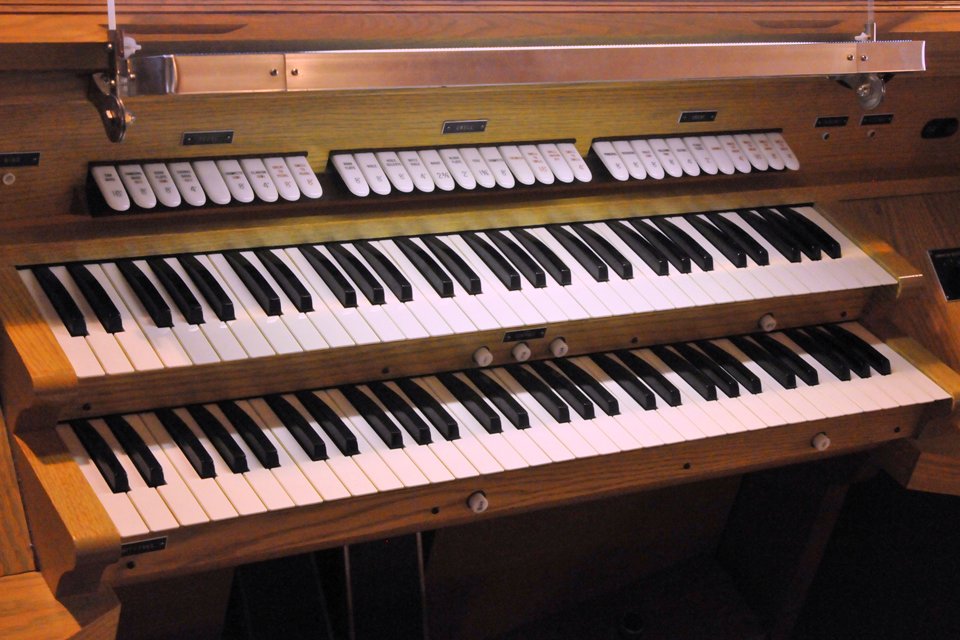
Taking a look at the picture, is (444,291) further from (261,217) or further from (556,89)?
(556,89)

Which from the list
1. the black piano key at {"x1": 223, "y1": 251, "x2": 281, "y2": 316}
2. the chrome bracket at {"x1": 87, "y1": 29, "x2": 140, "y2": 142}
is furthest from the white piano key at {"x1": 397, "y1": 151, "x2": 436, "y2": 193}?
the chrome bracket at {"x1": 87, "y1": 29, "x2": 140, "y2": 142}

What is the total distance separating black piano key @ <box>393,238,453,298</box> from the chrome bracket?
22.6 inches

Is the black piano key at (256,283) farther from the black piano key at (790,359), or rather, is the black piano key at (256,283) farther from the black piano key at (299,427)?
the black piano key at (790,359)

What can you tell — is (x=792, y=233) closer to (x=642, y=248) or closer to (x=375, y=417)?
(x=642, y=248)

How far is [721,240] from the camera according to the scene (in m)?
2.44

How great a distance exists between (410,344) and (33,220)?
658 mm

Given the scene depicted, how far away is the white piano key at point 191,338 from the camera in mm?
1877

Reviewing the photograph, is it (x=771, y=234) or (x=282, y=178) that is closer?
(x=282, y=178)

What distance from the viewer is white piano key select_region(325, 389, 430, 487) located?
6.22ft

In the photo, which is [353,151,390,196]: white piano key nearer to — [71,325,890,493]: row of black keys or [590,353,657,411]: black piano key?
[71,325,890,493]: row of black keys

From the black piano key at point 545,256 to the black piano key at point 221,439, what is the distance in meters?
0.69

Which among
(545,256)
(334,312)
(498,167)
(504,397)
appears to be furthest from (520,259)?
(334,312)

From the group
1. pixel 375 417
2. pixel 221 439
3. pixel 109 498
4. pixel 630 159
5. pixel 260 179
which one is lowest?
pixel 109 498

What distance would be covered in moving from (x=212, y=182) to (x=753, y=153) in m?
1.16
